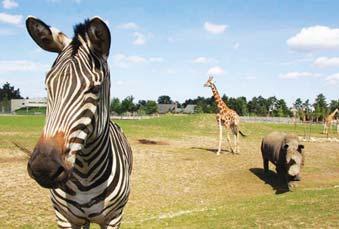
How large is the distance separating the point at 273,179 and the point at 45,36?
48.4 ft

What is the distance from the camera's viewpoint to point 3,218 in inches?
390

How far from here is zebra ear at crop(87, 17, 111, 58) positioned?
3016 mm

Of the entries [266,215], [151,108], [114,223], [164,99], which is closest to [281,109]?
[151,108]

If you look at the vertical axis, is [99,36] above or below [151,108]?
below

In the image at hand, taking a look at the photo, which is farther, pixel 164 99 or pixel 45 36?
pixel 164 99

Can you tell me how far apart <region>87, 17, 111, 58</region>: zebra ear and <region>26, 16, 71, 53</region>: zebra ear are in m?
0.30

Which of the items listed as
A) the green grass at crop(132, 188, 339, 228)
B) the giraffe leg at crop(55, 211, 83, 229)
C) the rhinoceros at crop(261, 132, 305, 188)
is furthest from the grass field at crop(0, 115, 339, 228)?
the giraffe leg at crop(55, 211, 83, 229)

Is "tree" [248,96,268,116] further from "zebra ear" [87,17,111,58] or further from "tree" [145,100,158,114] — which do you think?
"zebra ear" [87,17,111,58]

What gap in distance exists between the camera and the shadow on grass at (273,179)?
1488 centimetres

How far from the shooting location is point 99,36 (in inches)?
123

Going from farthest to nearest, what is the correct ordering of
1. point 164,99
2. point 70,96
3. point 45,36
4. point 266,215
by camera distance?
point 164,99 < point 266,215 < point 45,36 < point 70,96

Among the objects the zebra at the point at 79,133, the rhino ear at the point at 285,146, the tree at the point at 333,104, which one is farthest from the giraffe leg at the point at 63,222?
the tree at the point at 333,104

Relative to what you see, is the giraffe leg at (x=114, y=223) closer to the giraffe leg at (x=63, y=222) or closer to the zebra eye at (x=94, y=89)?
the giraffe leg at (x=63, y=222)

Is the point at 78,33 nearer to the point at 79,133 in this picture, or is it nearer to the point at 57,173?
the point at 79,133
